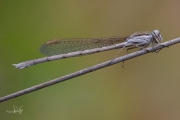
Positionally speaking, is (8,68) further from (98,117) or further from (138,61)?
(138,61)

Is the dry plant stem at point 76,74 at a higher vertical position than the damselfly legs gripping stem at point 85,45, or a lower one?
lower

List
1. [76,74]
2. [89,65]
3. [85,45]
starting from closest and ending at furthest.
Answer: [76,74]
[85,45]
[89,65]

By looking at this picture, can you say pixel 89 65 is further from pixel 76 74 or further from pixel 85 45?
pixel 76 74

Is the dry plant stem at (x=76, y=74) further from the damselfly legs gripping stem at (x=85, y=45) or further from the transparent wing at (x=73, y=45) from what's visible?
the transparent wing at (x=73, y=45)

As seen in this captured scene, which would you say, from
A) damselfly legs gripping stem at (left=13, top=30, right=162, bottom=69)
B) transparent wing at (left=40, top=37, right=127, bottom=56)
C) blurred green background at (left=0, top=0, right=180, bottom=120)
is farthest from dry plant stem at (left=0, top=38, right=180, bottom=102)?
blurred green background at (left=0, top=0, right=180, bottom=120)

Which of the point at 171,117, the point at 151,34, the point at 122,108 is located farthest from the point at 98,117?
the point at 151,34

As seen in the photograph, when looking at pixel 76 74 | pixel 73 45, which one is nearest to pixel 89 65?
pixel 73 45

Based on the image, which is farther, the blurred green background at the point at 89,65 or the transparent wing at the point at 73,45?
the blurred green background at the point at 89,65

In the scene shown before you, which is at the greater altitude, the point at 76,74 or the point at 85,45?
the point at 85,45

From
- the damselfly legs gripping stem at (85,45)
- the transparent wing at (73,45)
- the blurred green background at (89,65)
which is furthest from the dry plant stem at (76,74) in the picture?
the blurred green background at (89,65)
